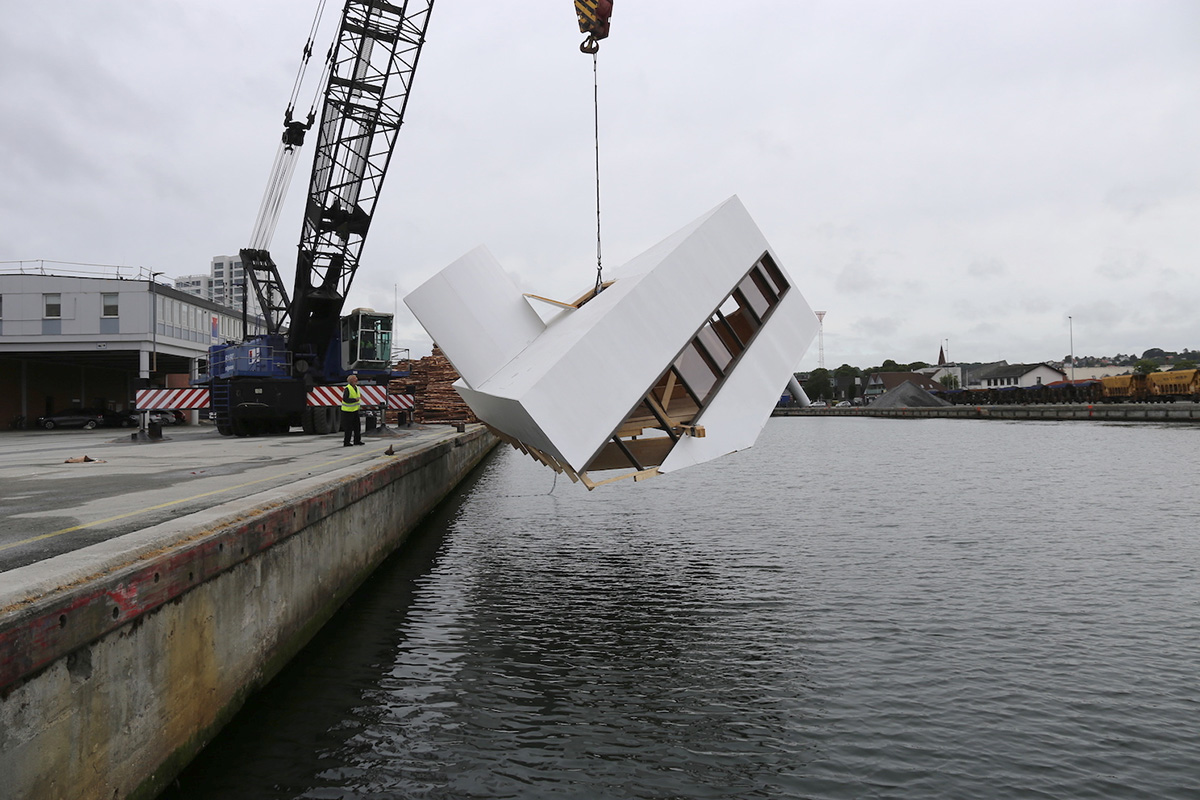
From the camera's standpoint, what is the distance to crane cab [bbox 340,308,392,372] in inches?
883

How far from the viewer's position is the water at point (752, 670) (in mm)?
5117

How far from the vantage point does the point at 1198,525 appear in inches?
527

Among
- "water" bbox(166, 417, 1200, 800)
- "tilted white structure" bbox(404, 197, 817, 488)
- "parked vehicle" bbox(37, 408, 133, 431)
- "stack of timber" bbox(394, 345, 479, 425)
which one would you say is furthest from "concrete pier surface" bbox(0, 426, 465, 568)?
"parked vehicle" bbox(37, 408, 133, 431)

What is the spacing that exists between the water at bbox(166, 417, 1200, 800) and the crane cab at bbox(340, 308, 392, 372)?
9952mm

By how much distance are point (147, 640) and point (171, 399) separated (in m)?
18.3

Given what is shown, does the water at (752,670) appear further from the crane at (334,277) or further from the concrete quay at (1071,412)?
the concrete quay at (1071,412)

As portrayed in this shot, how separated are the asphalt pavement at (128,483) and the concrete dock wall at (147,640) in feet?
1.86

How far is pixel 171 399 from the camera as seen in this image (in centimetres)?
2031

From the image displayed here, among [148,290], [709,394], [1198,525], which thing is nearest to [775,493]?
[1198,525]

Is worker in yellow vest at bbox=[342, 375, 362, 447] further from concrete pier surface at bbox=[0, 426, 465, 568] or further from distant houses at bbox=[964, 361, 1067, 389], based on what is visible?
distant houses at bbox=[964, 361, 1067, 389]

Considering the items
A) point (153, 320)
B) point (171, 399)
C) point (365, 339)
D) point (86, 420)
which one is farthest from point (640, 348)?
point (86, 420)

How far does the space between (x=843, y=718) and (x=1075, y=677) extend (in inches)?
90.7

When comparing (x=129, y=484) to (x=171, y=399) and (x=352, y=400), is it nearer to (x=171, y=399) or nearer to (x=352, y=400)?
(x=352, y=400)

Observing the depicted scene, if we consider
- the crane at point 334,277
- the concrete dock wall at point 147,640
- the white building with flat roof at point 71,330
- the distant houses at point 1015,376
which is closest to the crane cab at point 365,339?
the crane at point 334,277
